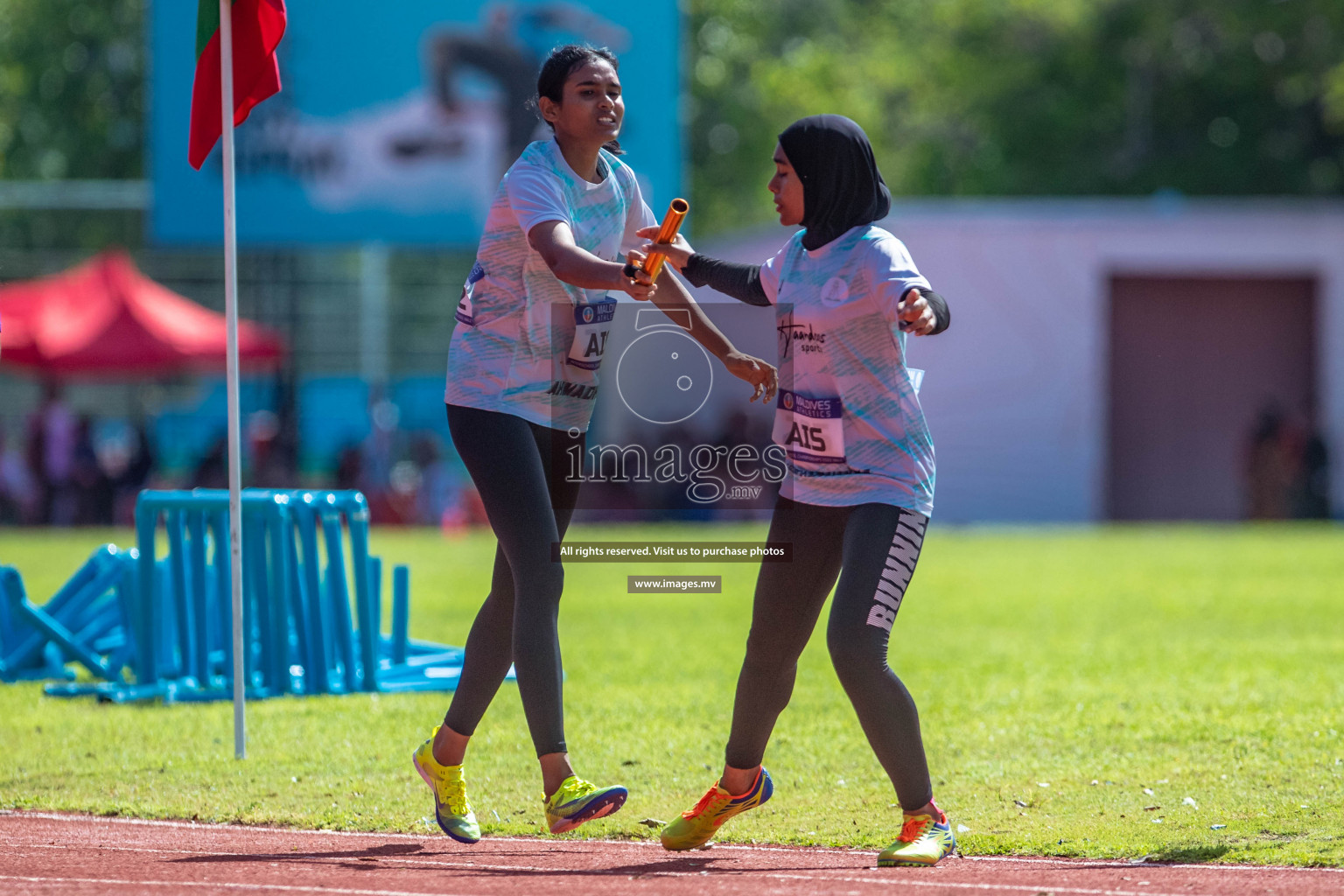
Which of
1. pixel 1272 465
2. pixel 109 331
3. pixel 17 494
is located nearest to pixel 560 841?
pixel 109 331

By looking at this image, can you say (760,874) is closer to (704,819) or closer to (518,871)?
(704,819)

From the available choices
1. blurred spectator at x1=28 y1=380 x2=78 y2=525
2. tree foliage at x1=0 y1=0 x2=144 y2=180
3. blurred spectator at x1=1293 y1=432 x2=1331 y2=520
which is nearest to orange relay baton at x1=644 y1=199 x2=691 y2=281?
blurred spectator at x1=28 y1=380 x2=78 y2=525

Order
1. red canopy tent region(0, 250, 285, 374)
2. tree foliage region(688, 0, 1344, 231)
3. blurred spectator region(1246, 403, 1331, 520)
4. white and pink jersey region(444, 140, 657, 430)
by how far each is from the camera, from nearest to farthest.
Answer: white and pink jersey region(444, 140, 657, 430)
red canopy tent region(0, 250, 285, 374)
blurred spectator region(1246, 403, 1331, 520)
tree foliage region(688, 0, 1344, 231)

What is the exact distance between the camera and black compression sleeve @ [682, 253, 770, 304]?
17.9 feet

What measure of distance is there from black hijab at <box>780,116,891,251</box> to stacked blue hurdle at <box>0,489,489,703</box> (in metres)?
4.33

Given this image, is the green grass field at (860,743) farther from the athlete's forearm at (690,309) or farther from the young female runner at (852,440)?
the athlete's forearm at (690,309)

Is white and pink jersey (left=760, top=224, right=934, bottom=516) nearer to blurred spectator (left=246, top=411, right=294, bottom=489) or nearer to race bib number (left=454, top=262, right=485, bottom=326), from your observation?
race bib number (left=454, top=262, right=485, bottom=326)

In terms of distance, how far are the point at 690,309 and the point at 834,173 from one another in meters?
0.76

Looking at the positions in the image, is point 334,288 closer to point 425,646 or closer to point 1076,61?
point 1076,61

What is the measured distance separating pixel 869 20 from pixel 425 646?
2548 inches

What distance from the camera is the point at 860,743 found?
7781mm

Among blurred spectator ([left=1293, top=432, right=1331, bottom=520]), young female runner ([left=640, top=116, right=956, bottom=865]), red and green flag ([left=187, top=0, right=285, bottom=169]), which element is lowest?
blurred spectator ([left=1293, top=432, right=1331, bottom=520])

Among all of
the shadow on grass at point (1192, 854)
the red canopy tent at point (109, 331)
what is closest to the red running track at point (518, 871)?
the shadow on grass at point (1192, 854)

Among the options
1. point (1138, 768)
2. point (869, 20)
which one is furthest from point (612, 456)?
point (869, 20)
